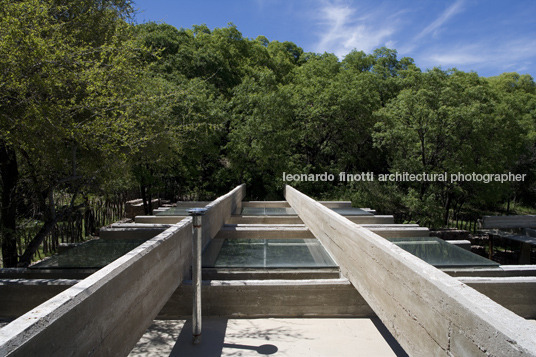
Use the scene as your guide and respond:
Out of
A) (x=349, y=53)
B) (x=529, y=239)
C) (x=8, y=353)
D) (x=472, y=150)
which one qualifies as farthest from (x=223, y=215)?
(x=349, y=53)

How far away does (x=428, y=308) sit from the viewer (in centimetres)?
266

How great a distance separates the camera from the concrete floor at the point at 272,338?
159 inches

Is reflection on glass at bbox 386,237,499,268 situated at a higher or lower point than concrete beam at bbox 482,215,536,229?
higher

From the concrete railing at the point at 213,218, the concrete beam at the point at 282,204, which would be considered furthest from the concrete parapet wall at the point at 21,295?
the concrete beam at the point at 282,204

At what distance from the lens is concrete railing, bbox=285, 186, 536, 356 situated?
1918 millimetres

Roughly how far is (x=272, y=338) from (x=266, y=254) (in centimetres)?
187

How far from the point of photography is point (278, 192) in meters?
19.5

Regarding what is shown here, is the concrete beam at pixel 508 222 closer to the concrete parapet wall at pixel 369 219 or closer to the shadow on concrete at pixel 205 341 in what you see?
the concrete parapet wall at pixel 369 219

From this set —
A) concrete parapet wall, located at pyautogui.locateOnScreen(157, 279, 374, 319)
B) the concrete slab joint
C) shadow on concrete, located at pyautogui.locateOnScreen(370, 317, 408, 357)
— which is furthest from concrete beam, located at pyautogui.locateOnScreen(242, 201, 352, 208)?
the concrete slab joint

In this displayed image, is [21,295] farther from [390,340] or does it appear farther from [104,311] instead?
[390,340]

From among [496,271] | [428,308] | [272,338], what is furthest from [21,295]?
[496,271]

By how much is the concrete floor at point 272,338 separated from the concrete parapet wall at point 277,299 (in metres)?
0.12

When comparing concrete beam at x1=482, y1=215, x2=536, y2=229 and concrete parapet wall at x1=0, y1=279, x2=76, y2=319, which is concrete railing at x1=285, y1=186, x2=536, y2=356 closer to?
concrete parapet wall at x1=0, y1=279, x2=76, y2=319

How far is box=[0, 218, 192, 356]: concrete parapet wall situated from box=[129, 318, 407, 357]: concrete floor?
27.8 inches
